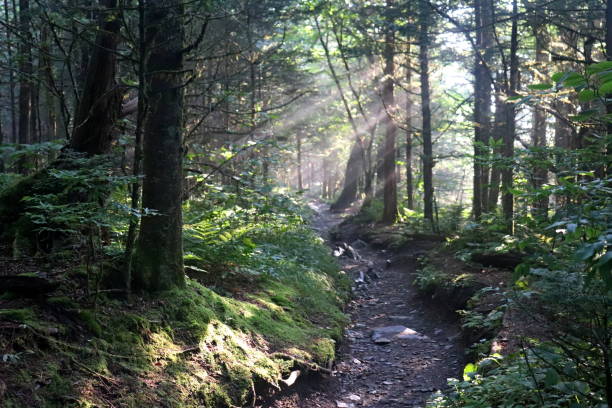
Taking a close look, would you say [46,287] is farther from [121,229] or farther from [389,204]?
[389,204]

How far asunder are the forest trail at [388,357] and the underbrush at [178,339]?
0.30 meters

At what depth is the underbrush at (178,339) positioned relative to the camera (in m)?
3.27

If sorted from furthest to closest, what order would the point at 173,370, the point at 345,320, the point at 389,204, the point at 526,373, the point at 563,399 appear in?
the point at 389,204
the point at 345,320
the point at 173,370
the point at 526,373
the point at 563,399

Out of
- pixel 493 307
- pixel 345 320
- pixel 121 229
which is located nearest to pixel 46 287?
pixel 121 229

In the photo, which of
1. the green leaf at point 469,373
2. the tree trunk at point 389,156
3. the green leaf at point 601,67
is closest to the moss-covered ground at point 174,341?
the green leaf at point 469,373

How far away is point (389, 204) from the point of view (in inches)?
739

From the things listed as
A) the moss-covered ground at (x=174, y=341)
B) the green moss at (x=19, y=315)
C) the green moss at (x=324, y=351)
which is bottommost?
the green moss at (x=324, y=351)

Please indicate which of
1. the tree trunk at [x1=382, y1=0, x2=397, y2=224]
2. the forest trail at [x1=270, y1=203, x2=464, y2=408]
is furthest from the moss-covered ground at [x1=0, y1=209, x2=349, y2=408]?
the tree trunk at [x1=382, y1=0, x2=397, y2=224]

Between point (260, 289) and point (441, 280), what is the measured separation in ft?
13.7

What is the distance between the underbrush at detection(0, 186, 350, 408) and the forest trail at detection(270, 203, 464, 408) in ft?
0.98

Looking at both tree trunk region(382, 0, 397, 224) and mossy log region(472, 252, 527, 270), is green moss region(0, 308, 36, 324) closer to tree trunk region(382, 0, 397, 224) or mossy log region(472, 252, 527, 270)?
mossy log region(472, 252, 527, 270)

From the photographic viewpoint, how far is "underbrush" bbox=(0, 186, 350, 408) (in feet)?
10.7

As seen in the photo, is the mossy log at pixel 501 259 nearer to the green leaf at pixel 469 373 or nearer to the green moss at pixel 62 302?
the green leaf at pixel 469 373

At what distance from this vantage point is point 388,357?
268 inches
